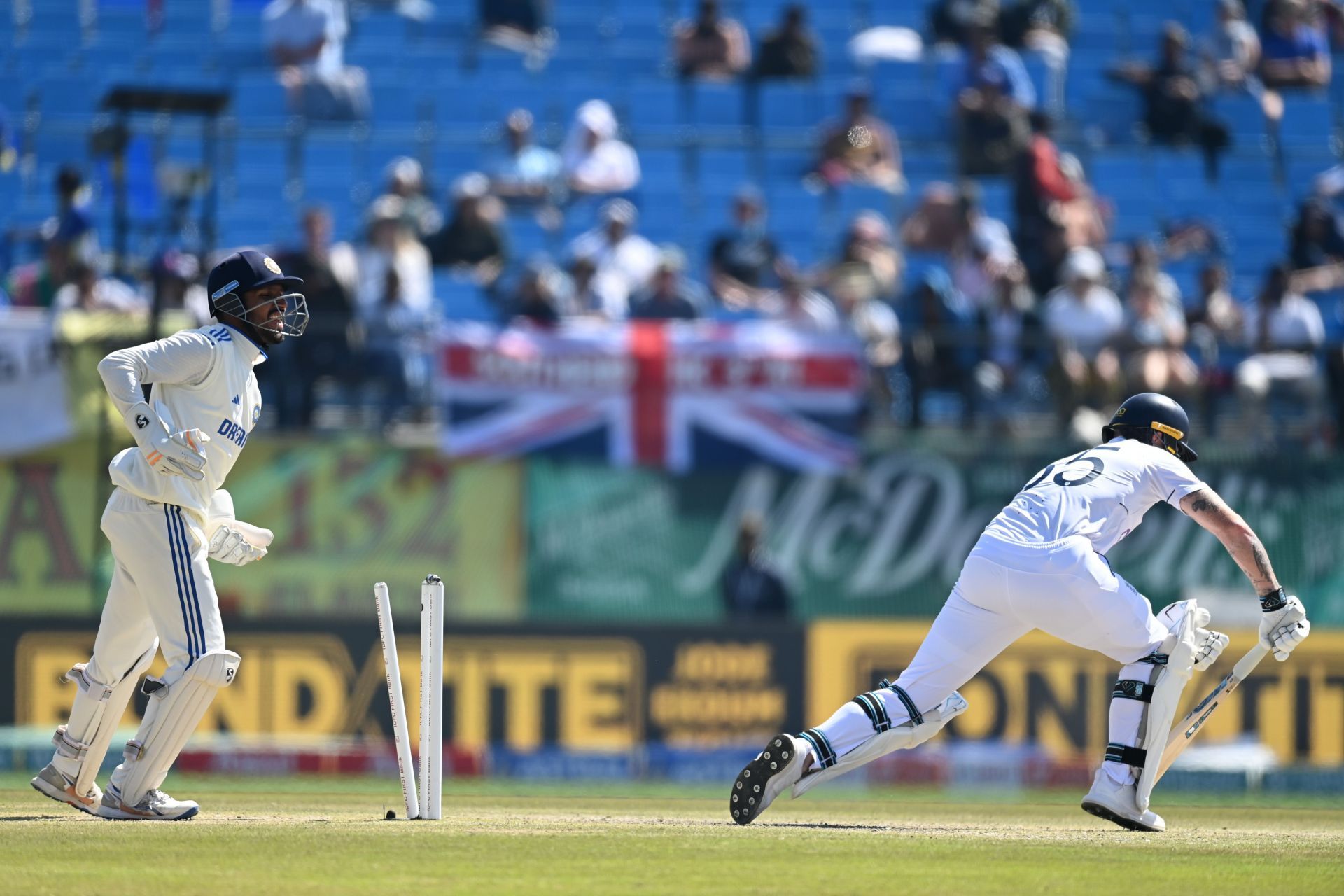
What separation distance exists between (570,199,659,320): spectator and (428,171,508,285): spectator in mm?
726

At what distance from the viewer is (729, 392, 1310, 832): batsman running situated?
9312mm

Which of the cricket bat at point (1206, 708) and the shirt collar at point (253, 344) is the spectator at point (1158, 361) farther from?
the shirt collar at point (253, 344)

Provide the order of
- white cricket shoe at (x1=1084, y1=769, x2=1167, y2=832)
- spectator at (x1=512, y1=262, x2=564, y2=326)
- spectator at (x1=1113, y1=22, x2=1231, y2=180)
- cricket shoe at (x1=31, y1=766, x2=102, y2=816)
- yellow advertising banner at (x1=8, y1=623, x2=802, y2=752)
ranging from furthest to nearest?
spectator at (x1=1113, y1=22, x2=1231, y2=180), spectator at (x1=512, y1=262, x2=564, y2=326), yellow advertising banner at (x1=8, y1=623, x2=802, y2=752), white cricket shoe at (x1=1084, y1=769, x2=1167, y2=832), cricket shoe at (x1=31, y1=766, x2=102, y2=816)

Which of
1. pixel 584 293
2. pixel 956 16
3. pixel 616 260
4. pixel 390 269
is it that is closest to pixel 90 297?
pixel 390 269

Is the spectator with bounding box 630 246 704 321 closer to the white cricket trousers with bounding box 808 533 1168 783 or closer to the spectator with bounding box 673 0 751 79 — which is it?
the spectator with bounding box 673 0 751 79

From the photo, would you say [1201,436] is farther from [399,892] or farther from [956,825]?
[399,892]

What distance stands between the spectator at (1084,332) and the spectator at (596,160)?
412 centimetres

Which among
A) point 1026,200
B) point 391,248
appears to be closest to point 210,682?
point 391,248

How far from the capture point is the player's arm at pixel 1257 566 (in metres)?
9.58

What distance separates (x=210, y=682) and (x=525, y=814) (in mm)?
1931

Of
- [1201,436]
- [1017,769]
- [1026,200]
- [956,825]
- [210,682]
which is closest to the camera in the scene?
[210,682]

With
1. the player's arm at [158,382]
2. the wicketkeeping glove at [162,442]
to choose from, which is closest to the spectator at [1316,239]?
the player's arm at [158,382]

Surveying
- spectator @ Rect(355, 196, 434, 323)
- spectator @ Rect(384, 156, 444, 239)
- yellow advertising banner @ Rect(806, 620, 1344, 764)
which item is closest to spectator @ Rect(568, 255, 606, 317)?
spectator @ Rect(355, 196, 434, 323)

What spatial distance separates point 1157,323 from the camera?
682 inches
